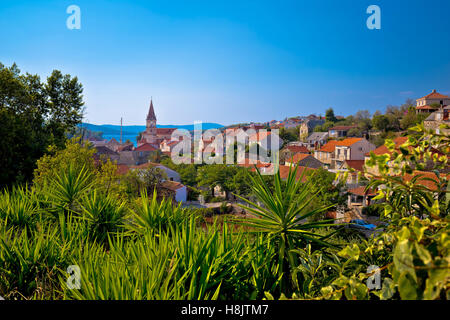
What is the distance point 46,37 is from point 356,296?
20948 mm

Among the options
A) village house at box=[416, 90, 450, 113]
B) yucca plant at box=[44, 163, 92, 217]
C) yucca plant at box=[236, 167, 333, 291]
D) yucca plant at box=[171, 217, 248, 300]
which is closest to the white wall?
yucca plant at box=[44, 163, 92, 217]

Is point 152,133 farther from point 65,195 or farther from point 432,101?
point 65,195

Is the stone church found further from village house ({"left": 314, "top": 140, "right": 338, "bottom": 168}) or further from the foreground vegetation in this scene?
the foreground vegetation

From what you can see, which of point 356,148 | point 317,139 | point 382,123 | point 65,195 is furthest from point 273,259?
point 317,139

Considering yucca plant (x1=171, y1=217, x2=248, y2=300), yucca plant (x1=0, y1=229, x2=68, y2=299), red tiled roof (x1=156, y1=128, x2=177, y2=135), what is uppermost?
red tiled roof (x1=156, y1=128, x2=177, y2=135)

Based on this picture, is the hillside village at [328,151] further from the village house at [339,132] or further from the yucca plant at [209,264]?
the yucca plant at [209,264]

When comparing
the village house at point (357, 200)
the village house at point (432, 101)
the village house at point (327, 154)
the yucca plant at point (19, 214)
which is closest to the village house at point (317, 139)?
the village house at point (327, 154)

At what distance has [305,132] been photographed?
73.4 m

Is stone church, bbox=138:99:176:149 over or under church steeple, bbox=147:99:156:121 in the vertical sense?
under

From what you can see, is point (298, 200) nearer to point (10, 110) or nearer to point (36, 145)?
point (36, 145)

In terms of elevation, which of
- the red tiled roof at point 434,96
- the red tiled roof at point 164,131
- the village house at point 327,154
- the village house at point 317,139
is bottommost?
the village house at point 327,154

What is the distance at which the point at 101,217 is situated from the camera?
14.0ft

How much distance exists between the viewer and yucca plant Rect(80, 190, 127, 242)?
4090mm

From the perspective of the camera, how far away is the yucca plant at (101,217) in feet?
13.4
